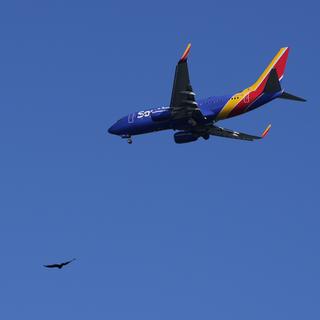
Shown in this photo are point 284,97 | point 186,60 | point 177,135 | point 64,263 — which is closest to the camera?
point 64,263

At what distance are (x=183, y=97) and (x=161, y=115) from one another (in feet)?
19.3

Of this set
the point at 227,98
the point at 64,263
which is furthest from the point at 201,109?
the point at 64,263

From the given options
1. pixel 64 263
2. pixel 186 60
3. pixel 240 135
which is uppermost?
pixel 186 60

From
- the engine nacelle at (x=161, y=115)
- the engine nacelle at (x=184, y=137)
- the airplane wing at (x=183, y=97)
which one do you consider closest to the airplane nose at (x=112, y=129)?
the engine nacelle at (x=184, y=137)

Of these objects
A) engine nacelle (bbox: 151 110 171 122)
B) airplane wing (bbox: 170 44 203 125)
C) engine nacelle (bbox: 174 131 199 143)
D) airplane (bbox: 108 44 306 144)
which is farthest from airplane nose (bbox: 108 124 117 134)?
airplane wing (bbox: 170 44 203 125)

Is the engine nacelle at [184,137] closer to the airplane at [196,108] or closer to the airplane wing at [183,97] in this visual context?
the airplane at [196,108]

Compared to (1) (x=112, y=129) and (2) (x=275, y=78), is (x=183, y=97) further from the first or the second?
(1) (x=112, y=129)

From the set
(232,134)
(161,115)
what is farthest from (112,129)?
(232,134)

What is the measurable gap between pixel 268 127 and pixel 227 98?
43.0 feet

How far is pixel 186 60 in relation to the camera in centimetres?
9800

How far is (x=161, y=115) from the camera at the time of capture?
108438 millimetres

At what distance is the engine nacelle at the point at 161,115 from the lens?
108 meters

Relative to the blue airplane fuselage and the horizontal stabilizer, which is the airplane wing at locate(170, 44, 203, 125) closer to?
the blue airplane fuselage

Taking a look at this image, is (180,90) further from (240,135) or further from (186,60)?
(240,135)
